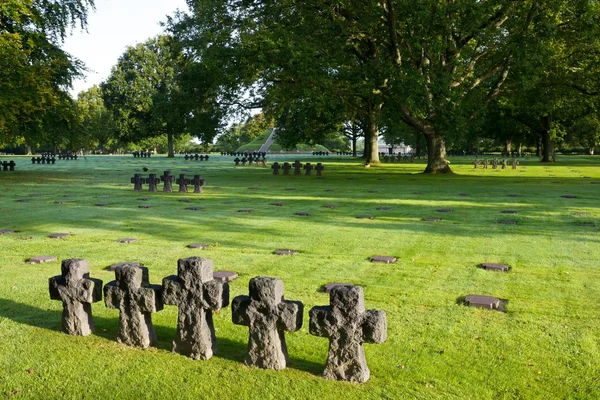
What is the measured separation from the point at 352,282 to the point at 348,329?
2.73 m

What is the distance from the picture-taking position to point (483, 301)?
18.5ft

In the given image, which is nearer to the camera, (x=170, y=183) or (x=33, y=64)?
(x=170, y=183)

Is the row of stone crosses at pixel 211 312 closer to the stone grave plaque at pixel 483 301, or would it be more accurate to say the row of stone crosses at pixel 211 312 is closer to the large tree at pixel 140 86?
the stone grave plaque at pixel 483 301

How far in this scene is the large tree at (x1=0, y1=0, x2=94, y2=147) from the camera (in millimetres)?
23078

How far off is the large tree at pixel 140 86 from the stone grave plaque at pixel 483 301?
72.3 metres

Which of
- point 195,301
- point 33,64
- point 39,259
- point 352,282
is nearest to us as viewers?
point 195,301

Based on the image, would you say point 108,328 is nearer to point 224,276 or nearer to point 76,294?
point 76,294

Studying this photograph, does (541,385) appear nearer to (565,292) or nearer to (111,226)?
(565,292)

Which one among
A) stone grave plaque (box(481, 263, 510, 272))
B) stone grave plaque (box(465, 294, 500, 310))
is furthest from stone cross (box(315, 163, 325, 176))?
stone grave plaque (box(465, 294, 500, 310))

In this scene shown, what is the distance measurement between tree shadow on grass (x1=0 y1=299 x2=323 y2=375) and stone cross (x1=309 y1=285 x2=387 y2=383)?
9.3 inches

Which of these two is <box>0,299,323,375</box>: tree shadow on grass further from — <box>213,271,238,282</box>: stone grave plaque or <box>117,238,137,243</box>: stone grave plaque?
<box>117,238,137,243</box>: stone grave plaque

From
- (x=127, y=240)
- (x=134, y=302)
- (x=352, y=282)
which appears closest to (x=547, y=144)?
(x=127, y=240)

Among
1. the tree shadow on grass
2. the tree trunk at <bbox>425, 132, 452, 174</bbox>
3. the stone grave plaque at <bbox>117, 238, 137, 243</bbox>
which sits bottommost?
the tree shadow on grass

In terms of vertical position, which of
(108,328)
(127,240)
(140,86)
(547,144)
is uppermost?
(140,86)
